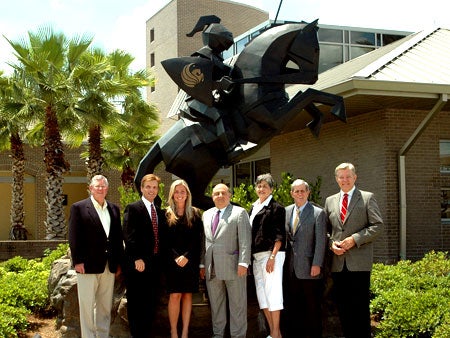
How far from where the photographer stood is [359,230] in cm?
619

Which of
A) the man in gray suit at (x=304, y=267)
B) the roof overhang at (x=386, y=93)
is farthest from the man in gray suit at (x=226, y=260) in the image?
the roof overhang at (x=386, y=93)

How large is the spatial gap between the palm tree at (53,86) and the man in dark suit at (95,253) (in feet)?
42.2

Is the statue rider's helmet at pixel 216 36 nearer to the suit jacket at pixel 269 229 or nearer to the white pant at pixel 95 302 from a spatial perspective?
the suit jacket at pixel 269 229

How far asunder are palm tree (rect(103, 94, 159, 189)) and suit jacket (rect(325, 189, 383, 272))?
Answer: 15574mm

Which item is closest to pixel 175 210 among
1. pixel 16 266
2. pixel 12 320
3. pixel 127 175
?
pixel 12 320

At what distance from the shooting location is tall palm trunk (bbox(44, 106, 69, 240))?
1939 centimetres

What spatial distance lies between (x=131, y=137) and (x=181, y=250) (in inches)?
710

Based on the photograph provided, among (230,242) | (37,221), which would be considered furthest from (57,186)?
(230,242)

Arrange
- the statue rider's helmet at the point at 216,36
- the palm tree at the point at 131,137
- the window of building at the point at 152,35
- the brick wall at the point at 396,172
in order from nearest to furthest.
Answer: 1. the statue rider's helmet at the point at 216,36
2. the brick wall at the point at 396,172
3. the palm tree at the point at 131,137
4. the window of building at the point at 152,35

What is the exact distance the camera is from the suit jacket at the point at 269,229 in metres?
6.31

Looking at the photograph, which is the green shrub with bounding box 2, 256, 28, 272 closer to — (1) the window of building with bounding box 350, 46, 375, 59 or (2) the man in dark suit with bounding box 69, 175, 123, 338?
(2) the man in dark suit with bounding box 69, 175, 123, 338

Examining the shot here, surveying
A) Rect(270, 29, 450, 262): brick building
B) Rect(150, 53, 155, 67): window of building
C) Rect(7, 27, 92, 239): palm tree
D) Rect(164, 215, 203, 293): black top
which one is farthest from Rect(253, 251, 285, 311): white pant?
Rect(150, 53, 155, 67): window of building

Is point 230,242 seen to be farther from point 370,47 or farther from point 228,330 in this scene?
point 370,47

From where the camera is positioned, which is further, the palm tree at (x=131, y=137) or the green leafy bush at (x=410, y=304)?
the palm tree at (x=131, y=137)
